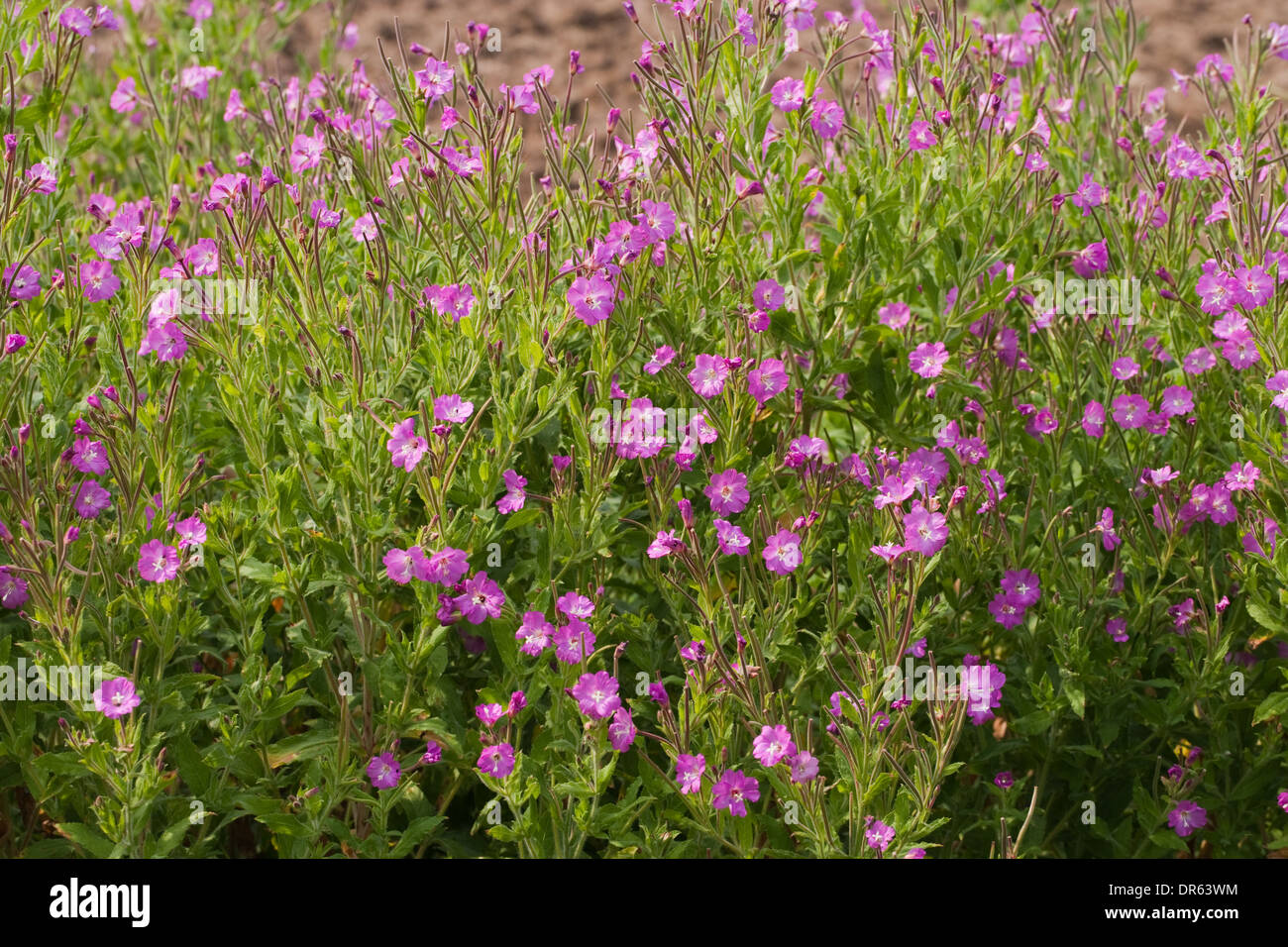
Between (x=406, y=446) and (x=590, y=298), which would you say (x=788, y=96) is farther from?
(x=406, y=446)

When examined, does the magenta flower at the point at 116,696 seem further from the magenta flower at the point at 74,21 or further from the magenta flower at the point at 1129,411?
the magenta flower at the point at 1129,411

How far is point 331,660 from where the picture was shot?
292 cm

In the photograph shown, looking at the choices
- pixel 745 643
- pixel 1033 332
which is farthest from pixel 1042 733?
pixel 1033 332

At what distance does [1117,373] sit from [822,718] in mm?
1023

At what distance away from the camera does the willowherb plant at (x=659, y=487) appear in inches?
105

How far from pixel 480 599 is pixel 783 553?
602 millimetres

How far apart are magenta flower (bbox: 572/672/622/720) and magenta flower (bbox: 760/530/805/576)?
411mm

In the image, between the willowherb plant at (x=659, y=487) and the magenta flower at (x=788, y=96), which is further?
the magenta flower at (x=788, y=96)

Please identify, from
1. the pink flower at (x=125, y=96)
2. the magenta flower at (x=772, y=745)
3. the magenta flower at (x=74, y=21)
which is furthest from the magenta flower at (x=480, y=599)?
the pink flower at (x=125, y=96)

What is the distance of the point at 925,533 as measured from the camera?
2.60 meters

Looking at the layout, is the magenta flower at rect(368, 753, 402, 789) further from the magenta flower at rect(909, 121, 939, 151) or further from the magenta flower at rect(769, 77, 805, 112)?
the magenta flower at rect(909, 121, 939, 151)

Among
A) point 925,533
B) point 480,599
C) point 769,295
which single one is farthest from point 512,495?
point 925,533

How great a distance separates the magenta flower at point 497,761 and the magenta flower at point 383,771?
22 cm
